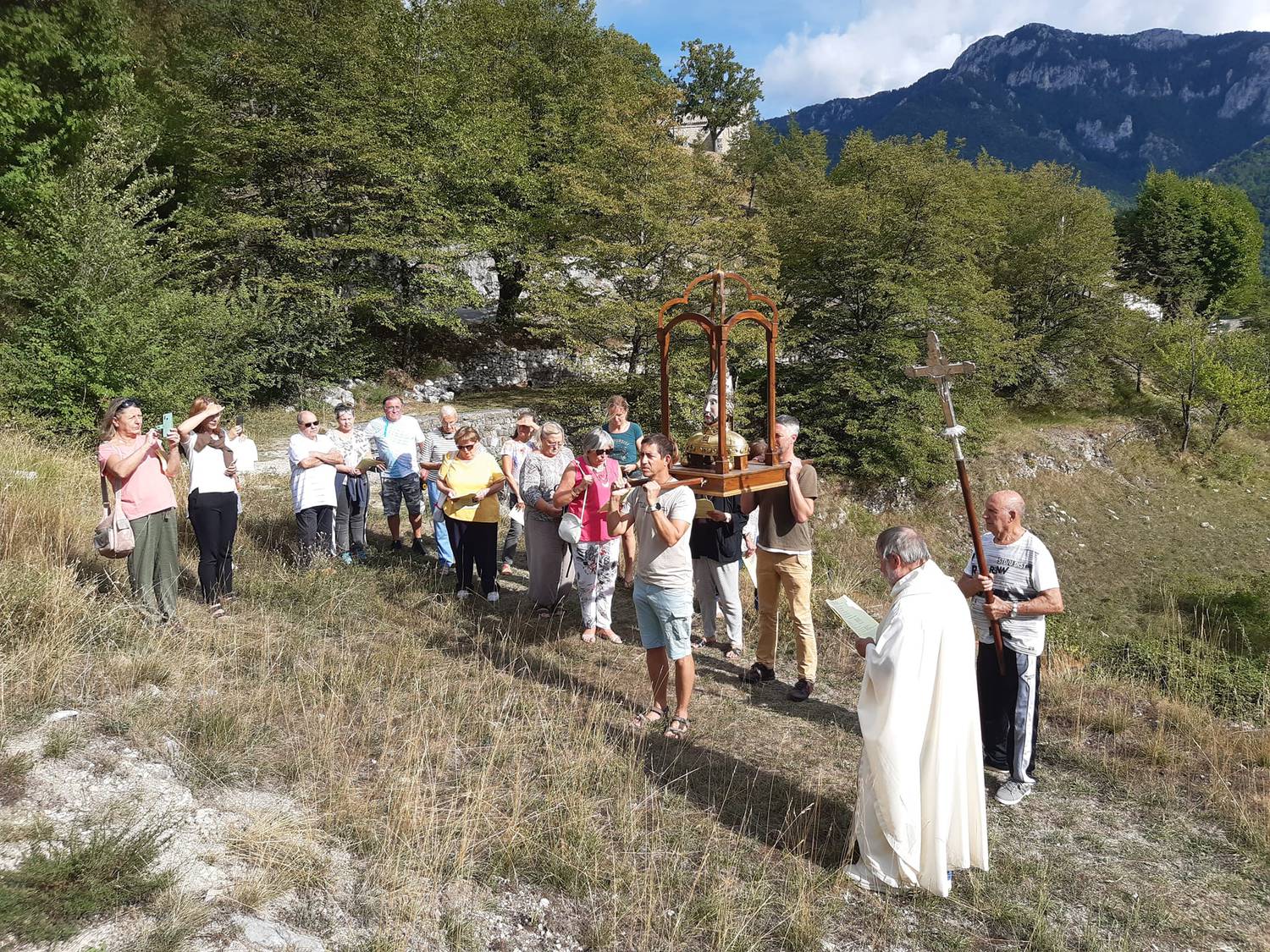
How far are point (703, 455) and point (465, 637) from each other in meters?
3.17

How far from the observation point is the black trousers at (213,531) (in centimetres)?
682

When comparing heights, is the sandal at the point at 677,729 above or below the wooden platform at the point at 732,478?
below

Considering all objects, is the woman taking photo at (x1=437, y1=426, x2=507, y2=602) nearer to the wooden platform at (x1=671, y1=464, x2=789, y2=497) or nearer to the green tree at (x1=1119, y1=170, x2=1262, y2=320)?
the wooden platform at (x1=671, y1=464, x2=789, y2=497)

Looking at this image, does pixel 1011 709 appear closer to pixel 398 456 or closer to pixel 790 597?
pixel 790 597

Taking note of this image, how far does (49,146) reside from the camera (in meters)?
18.4

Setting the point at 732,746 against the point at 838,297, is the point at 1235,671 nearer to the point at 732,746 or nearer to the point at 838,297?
the point at 732,746

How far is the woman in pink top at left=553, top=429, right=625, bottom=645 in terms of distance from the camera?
6629 mm

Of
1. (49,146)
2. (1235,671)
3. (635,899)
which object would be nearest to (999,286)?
(1235,671)

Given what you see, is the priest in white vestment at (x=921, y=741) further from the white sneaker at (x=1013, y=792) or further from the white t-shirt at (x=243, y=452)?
the white t-shirt at (x=243, y=452)

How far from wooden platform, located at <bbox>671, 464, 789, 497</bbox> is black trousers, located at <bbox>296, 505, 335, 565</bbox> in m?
4.83

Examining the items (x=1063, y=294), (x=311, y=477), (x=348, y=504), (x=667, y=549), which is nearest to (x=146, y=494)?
(x=311, y=477)

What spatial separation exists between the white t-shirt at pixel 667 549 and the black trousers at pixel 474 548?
10.1 ft

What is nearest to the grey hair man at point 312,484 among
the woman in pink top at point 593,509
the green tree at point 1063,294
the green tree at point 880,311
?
the woman in pink top at point 593,509

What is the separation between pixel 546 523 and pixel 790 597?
259cm
